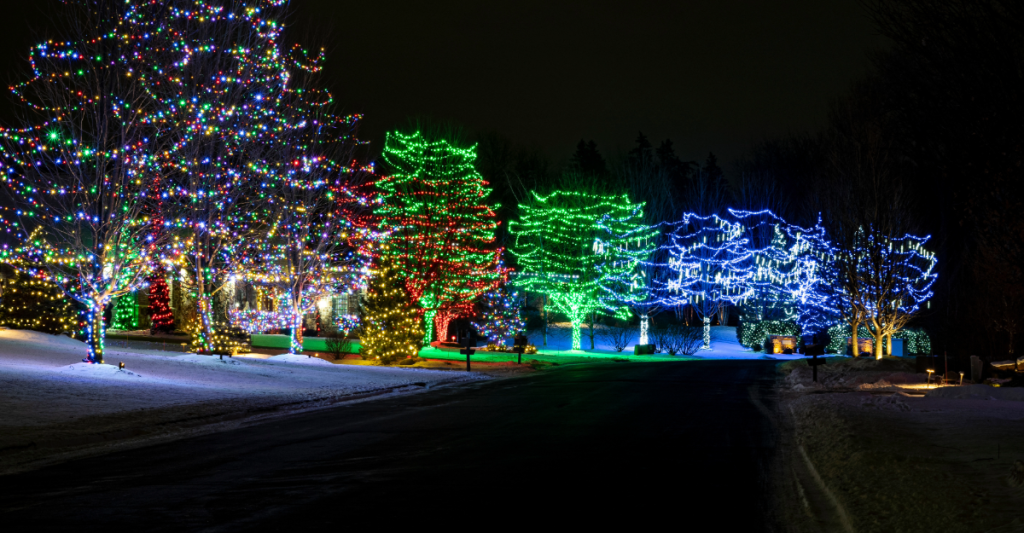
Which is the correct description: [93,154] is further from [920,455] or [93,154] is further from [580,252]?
[580,252]

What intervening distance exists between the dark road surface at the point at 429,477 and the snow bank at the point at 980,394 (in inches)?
192

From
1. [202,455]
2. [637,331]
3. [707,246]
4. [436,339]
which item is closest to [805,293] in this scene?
[707,246]

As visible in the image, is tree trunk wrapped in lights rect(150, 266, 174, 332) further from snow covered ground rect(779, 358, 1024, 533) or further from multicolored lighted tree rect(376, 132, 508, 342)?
snow covered ground rect(779, 358, 1024, 533)

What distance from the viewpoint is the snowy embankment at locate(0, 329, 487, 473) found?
1209 centimetres

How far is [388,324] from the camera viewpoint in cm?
3180

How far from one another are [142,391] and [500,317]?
27618mm

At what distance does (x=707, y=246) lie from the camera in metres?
51.2

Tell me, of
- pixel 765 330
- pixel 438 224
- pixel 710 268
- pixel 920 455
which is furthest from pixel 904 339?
pixel 920 455

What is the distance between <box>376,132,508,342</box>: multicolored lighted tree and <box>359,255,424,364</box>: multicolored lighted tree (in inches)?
344

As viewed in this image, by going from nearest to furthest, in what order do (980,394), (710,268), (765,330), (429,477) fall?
(429,477) → (980,394) → (765,330) → (710,268)

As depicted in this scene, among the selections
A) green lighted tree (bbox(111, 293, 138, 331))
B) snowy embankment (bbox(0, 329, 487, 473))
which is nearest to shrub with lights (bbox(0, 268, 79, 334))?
snowy embankment (bbox(0, 329, 487, 473))

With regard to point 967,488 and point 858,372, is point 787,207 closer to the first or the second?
point 858,372

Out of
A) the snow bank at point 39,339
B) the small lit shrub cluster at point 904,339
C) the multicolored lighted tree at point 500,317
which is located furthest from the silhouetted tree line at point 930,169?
the snow bank at point 39,339

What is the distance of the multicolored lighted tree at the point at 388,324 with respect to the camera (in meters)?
31.7
